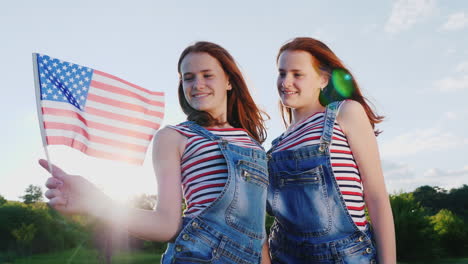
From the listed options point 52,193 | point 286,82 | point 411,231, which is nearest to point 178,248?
point 52,193

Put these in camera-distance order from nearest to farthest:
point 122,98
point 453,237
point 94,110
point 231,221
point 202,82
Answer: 1. point 231,221
2. point 202,82
3. point 94,110
4. point 122,98
5. point 453,237

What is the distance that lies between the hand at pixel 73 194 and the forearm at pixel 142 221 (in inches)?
1.9

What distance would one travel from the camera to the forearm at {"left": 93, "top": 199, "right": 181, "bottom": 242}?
81.4 inches

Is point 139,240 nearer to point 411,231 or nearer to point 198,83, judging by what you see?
point 411,231

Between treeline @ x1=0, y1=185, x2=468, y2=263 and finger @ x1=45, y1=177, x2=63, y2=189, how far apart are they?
28 centimetres

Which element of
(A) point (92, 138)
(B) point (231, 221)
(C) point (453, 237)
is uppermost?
(A) point (92, 138)

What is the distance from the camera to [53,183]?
198 cm

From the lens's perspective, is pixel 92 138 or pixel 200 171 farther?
pixel 92 138

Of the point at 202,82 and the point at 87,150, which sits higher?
the point at 202,82

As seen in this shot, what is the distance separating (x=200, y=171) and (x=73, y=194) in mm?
857

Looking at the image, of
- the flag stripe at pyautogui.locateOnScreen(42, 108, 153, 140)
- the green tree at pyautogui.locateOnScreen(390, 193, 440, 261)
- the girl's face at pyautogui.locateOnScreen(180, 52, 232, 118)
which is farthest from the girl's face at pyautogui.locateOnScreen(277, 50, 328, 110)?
the green tree at pyautogui.locateOnScreen(390, 193, 440, 261)

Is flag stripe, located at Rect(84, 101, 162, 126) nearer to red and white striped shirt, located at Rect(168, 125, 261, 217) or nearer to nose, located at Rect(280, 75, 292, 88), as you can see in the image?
red and white striped shirt, located at Rect(168, 125, 261, 217)

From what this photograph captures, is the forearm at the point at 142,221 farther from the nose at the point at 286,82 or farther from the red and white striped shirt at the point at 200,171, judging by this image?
the nose at the point at 286,82

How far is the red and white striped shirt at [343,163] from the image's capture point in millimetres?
2854
